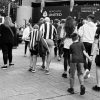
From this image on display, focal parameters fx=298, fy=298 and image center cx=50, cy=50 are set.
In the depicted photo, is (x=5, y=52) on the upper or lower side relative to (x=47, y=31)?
lower

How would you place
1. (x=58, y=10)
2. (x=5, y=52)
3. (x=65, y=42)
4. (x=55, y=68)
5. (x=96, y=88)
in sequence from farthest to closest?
1. (x=58, y=10)
2. (x=55, y=68)
3. (x=5, y=52)
4. (x=65, y=42)
5. (x=96, y=88)

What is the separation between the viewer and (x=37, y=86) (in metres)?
7.47

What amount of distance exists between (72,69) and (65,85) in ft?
3.17

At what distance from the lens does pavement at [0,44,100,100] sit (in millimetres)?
6613

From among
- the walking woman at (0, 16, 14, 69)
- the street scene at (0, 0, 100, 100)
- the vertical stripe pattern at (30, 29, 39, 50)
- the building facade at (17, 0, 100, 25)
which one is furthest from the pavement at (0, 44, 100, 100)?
the building facade at (17, 0, 100, 25)

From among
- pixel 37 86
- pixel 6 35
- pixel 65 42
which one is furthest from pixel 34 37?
pixel 37 86

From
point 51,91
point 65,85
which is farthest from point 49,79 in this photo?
point 51,91

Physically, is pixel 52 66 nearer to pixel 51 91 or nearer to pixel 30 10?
pixel 51 91

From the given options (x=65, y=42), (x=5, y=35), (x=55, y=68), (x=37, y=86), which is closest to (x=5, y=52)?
(x=5, y=35)

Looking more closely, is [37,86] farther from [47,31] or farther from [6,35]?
[6,35]

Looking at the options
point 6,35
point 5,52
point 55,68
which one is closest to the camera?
point 6,35

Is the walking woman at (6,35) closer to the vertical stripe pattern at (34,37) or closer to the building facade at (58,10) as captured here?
the vertical stripe pattern at (34,37)

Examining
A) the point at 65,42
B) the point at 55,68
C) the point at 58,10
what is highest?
the point at 58,10

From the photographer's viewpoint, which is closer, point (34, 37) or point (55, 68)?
point (34, 37)
